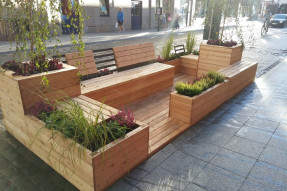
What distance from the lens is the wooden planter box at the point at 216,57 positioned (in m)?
6.33

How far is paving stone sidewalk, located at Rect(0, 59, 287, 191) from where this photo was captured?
2.78m

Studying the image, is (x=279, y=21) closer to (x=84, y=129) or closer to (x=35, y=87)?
(x=35, y=87)

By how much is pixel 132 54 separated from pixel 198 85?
6.63ft

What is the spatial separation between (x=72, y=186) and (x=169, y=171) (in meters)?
1.18

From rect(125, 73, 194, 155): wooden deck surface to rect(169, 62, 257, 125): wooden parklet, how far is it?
0.17 m

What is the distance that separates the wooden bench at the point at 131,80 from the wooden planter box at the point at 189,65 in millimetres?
1265

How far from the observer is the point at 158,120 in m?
4.25

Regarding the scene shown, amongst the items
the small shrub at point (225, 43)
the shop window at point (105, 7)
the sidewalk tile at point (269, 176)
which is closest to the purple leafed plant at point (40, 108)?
the sidewalk tile at point (269, 176)

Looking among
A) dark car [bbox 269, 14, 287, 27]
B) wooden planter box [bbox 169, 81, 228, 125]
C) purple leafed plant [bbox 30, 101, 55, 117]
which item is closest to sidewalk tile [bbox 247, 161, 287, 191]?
wooden planter box [bbox 169, 81, 228, 125]

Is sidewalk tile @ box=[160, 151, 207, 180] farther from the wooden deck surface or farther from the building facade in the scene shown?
the building facade

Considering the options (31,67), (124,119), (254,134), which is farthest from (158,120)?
(31,67)

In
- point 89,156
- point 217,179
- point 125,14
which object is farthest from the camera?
point 125,14

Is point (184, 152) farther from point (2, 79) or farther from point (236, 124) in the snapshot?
point (2, 79)

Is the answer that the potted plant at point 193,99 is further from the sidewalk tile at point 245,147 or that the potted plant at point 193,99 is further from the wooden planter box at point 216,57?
the wooden planter box at point 216,57
